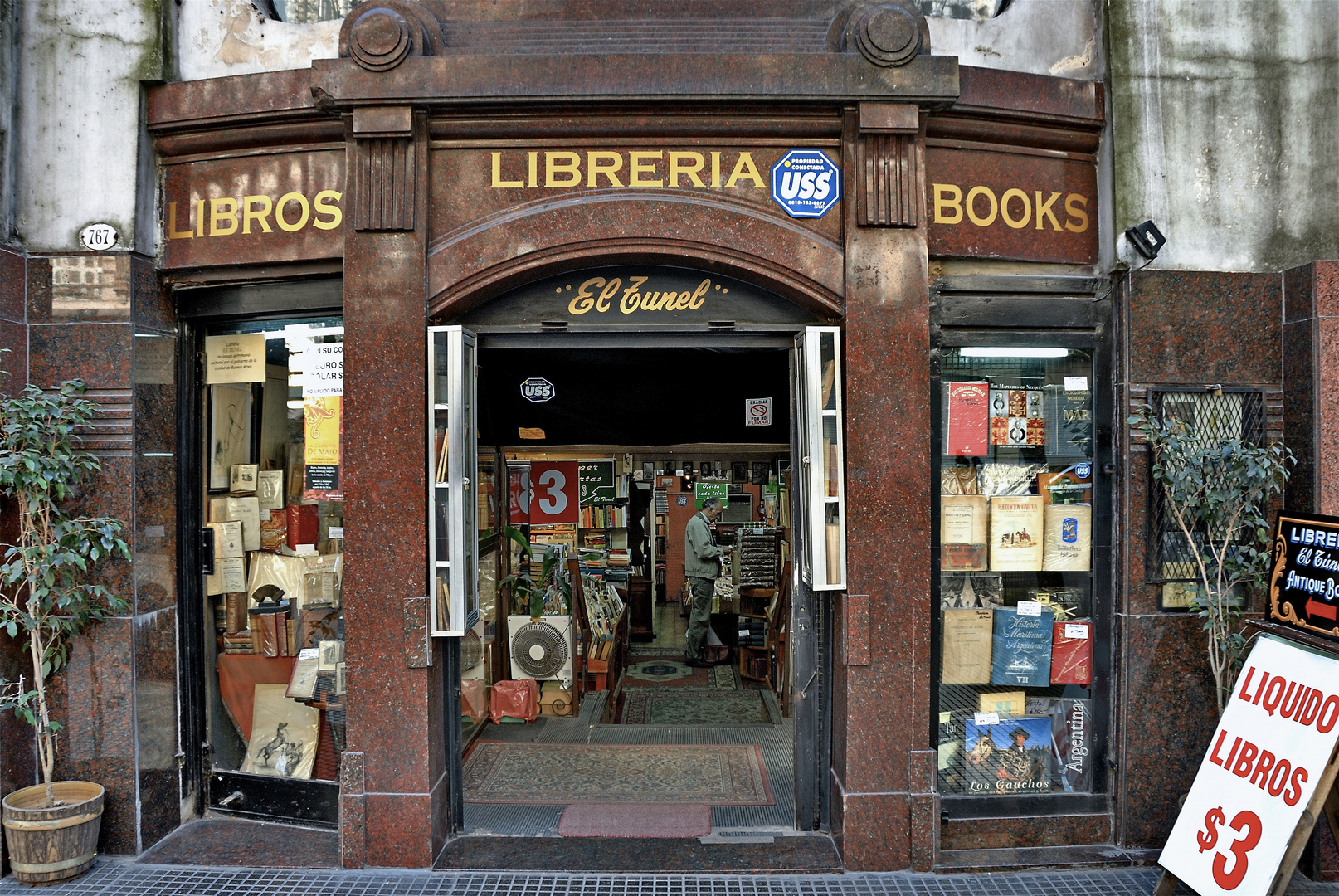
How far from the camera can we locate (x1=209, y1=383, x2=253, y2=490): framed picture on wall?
5258 millimetres

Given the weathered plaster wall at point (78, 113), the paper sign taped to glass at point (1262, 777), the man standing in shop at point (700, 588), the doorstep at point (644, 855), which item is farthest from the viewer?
the man standing in shop at point (700, 588)

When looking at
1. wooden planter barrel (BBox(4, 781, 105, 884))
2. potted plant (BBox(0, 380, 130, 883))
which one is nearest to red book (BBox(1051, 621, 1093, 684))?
potted plant (BBox(0, 380, 130, 883))

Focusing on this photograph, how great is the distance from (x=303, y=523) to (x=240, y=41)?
9.92 ft

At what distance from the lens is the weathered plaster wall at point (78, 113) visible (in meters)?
4.72

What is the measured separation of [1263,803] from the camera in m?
3.71

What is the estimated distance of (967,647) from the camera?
16.2ft

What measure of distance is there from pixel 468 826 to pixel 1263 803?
13.8 ft

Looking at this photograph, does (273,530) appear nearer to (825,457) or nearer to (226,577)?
(226,577)

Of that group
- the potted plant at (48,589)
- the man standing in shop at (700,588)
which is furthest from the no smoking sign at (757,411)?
the potted plant at (48,589)

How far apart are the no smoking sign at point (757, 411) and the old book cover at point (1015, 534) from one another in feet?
5.89

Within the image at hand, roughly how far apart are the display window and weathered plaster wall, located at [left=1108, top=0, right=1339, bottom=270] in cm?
497

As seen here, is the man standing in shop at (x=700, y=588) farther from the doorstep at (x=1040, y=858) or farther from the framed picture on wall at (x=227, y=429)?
the framed picture on wall at (x=227, y=429)

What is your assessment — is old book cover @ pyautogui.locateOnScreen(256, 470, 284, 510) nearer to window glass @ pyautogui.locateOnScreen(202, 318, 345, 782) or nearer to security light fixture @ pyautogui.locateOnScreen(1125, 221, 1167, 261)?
window glass @ pyautogui.locateOnScreen(202, 318, 345, 782)

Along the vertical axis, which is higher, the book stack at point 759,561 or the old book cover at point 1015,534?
the old book cover at point 1015,534
